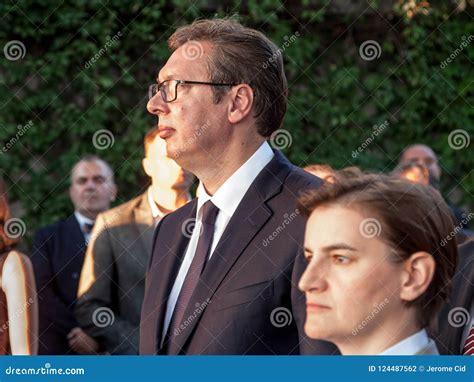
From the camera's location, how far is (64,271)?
4.50 m

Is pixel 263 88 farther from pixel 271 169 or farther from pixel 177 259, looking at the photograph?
pixel 177 259

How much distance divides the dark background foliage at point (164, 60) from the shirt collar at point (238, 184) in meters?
3.67

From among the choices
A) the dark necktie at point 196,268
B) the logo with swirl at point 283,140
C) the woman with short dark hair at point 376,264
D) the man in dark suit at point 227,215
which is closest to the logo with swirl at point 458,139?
the logo with swirl at point 283,140

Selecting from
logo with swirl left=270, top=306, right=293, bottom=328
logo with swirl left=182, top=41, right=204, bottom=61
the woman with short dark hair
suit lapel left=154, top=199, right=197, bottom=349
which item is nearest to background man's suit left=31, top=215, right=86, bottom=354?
suit lapel left=154, top=199, right=197, bottom=349

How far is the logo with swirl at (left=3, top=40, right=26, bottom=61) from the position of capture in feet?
20.4

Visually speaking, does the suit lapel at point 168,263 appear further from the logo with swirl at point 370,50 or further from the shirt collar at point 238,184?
the logo with swirl at point 370,50

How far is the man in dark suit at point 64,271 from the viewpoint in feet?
14.1

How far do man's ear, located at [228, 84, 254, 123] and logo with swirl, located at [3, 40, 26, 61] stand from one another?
12.6 ft

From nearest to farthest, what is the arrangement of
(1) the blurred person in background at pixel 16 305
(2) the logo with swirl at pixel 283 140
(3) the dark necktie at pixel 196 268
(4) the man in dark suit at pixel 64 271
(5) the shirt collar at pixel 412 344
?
(5) the shirt collar at pixel 412 344 < (3) the dark necktie at pixel 196 268 < (1) the blurred person in background at pixel 16 305 < (4) the man in dark suit at pixel 64 271 < (2) the logo with swirl at pixel 283 140

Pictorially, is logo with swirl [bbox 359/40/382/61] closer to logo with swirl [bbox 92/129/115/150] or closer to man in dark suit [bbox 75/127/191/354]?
logo with swirl [bbox 92/129/115/150]

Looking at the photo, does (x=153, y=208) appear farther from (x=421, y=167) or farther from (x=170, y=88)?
(x=170, y=88)

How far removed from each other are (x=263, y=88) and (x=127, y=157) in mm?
3653

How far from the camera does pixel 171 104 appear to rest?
8.59 ft

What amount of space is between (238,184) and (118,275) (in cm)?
167
